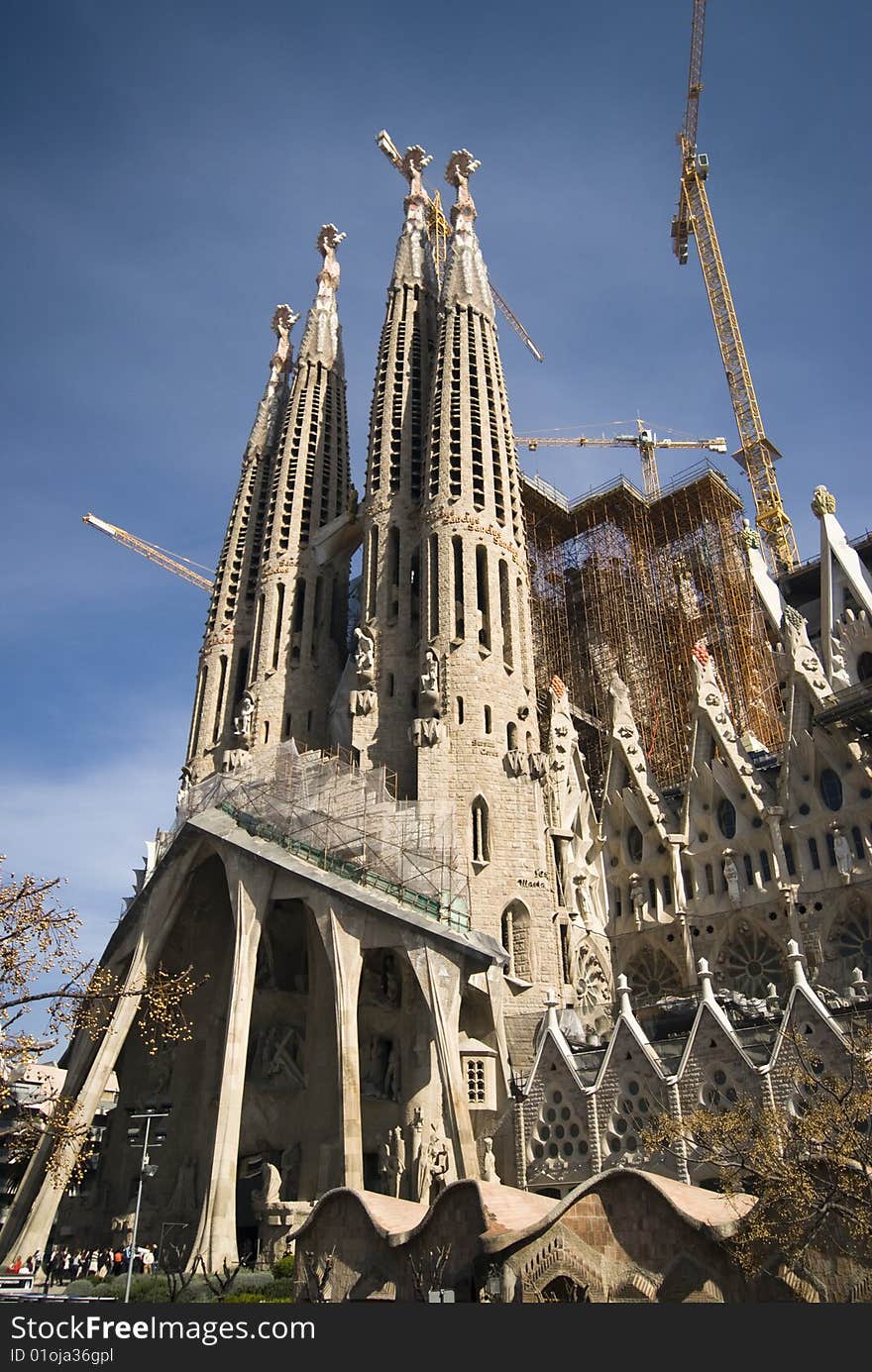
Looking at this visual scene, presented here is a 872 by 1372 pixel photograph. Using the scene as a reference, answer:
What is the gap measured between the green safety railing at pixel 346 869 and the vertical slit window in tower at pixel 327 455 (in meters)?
18.8

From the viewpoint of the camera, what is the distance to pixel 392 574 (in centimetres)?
3925

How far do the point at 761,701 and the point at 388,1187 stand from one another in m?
27.8

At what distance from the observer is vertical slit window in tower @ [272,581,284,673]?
42.7m

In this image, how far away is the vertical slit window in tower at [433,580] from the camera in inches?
1395

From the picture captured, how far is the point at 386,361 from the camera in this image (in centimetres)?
4566

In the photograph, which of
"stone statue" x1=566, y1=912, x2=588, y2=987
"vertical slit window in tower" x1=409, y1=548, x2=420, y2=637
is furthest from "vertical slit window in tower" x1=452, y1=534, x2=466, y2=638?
"stone statue" x1=566, y1=912, x2=588, y2=987

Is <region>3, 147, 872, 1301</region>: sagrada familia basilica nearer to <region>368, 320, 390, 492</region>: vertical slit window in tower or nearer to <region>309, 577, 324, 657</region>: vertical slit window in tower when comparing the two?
<region>309, 577, 324, 657</region>: vertical slit window in tower

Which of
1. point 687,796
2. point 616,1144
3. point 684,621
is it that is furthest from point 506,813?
point 684,621

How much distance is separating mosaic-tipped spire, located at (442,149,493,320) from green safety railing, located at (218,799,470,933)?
2460 cm

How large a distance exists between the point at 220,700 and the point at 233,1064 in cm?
1918

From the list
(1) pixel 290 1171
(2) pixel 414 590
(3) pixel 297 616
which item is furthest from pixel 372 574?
(1) pixel 290 1171

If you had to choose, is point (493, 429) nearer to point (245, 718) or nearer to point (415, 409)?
point (415, 409)

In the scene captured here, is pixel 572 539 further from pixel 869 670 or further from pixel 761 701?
pixel 869 670

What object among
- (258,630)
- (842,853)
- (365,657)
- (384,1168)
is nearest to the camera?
(384,1168)
